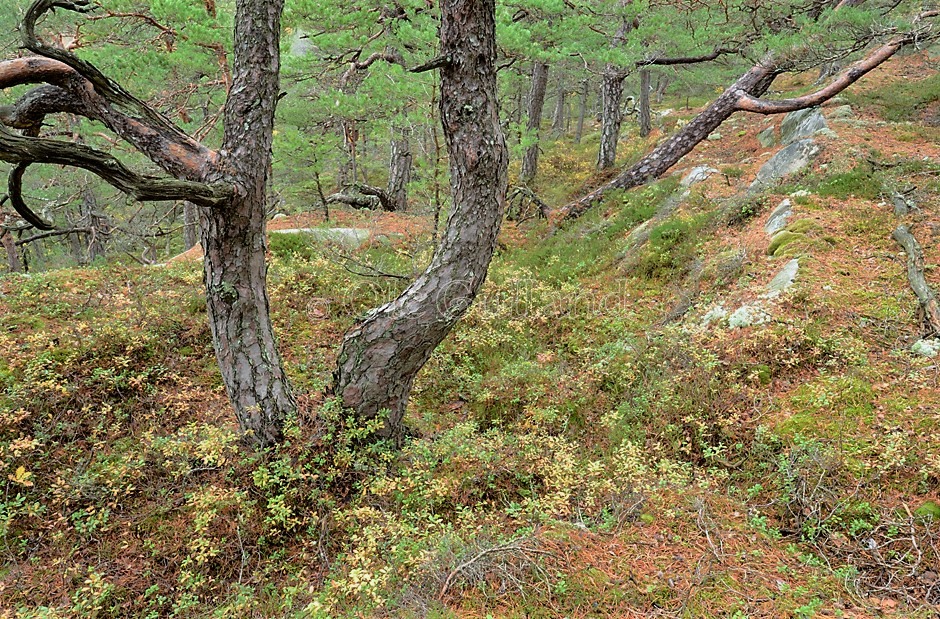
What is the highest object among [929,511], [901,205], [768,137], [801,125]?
[801,125]

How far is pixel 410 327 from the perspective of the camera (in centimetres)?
402

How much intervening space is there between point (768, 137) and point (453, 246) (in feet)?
35.7

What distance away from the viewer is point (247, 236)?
12.0 ft

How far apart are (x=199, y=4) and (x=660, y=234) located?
328 inches

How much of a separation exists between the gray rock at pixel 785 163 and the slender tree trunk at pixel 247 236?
845 centimetres

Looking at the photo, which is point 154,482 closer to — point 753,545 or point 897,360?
point 753,545

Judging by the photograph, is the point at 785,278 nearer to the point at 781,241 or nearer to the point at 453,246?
the point at 781,241

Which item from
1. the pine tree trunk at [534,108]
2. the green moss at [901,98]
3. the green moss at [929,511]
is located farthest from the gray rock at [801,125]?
the green moss at [929,511]

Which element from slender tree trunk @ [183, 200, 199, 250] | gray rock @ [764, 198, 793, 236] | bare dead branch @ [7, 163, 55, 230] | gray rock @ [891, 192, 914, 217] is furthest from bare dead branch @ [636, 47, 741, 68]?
slender tree trunk @ [183, 200, 199, 250]

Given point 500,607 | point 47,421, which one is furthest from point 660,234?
point 47,421

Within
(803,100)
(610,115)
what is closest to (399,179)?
(610,115)

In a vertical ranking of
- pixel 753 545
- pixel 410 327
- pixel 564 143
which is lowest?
pixel 753 545

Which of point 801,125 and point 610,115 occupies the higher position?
point 610,115

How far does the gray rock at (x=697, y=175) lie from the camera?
979 centimetres
